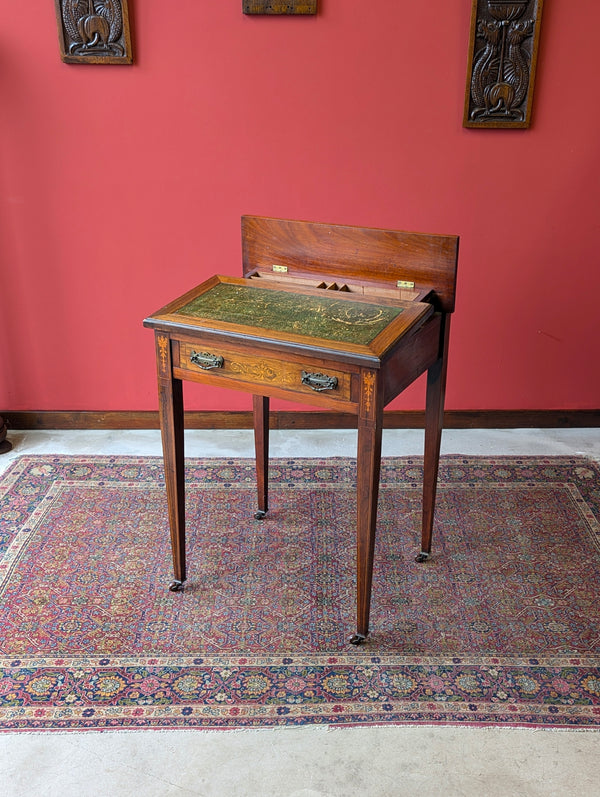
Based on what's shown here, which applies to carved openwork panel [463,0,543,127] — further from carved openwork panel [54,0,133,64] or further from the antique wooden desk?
carved openwork panel [54,0,133,64]

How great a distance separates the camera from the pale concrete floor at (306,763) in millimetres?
2037

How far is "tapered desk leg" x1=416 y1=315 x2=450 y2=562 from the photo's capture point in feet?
8.63

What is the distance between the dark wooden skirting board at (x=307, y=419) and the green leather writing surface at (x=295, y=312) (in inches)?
50.4

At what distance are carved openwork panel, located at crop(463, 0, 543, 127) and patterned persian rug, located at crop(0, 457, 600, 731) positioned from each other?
1.42 m

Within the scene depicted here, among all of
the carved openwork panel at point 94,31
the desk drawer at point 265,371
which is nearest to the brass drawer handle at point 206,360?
the desk drawer at point 265,371

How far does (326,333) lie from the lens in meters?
2.26

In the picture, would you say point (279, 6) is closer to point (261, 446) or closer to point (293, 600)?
point (261, 446)

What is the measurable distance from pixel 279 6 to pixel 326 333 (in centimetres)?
164

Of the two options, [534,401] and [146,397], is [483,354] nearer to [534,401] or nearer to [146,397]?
[534,401]

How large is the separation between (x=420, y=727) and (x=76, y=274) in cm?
239

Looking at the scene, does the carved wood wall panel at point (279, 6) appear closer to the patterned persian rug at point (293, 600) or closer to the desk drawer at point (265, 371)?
the desk drawer at point (265, 371)

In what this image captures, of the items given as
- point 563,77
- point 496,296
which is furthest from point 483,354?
point 563,77

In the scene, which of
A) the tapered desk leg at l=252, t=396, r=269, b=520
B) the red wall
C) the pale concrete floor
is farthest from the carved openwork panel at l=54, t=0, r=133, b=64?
the pale concrete floor

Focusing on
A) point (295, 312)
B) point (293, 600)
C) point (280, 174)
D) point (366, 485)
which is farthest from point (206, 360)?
point (280, 174)
